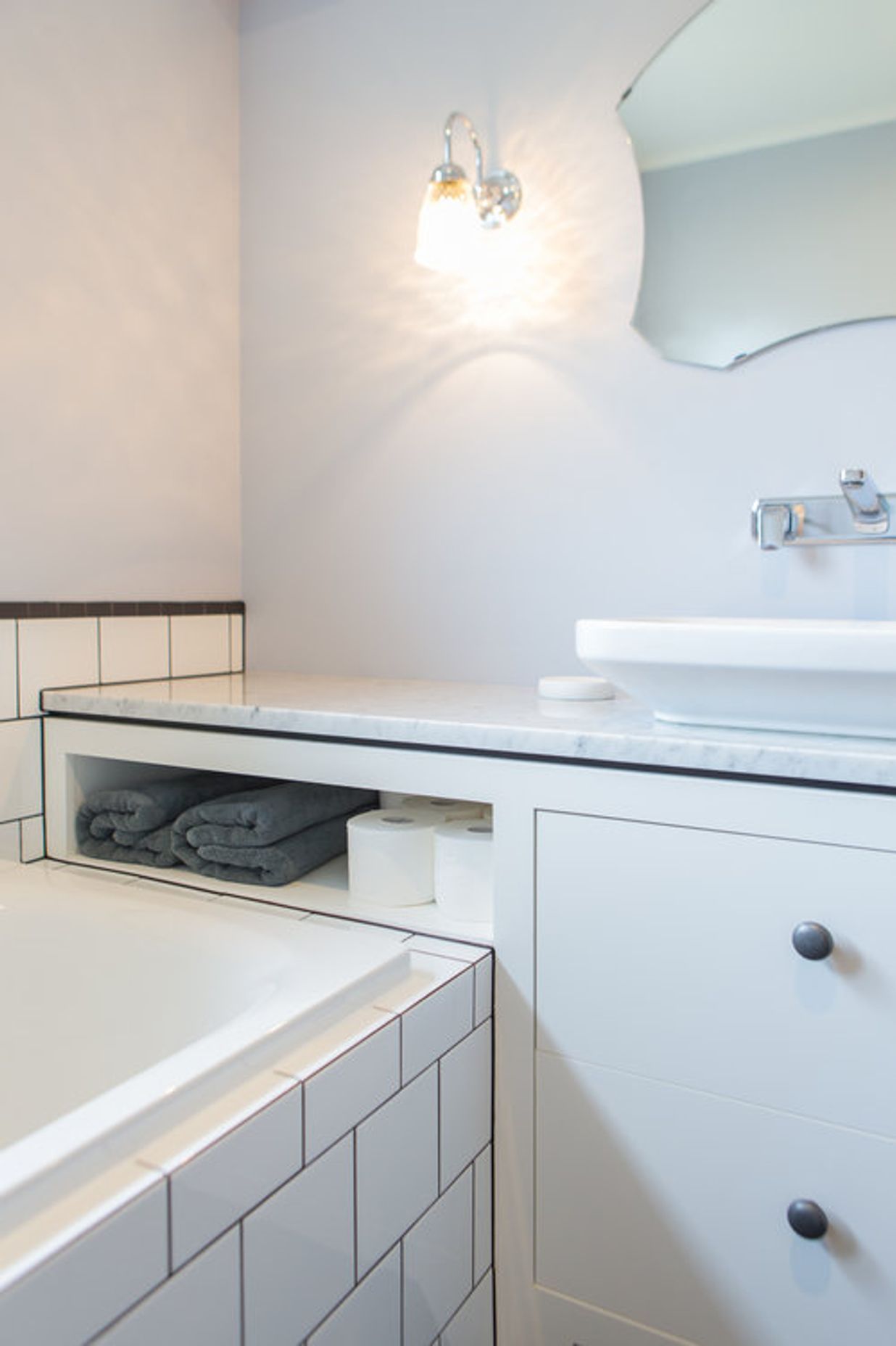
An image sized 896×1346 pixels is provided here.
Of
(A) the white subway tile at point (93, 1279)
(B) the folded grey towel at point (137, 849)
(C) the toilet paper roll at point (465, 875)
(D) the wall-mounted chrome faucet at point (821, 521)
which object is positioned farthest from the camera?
(B) the folded grey towel at point (137, 849)

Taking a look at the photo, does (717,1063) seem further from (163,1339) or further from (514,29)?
(514,29)

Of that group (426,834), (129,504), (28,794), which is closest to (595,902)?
(426,834)

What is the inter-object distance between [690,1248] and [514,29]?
1999mm

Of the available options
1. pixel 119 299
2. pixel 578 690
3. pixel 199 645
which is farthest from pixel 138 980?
pixel 119 299

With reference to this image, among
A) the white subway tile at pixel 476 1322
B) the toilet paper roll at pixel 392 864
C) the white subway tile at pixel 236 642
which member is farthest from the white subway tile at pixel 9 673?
the white subway tile at pixel 476 1322

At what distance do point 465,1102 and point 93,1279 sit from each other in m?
0.60

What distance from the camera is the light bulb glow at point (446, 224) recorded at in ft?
5.60

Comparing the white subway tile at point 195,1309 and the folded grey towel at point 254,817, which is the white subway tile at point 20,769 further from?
the white subway tile at point 195,1309

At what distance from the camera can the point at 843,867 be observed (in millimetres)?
1051

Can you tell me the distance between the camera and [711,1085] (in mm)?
1132

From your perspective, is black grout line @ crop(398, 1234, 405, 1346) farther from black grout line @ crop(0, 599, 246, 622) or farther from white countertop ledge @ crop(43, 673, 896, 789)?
black grout line @ crop(0, 599, 246, 622)

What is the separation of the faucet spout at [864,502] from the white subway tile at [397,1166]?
37.6 inches

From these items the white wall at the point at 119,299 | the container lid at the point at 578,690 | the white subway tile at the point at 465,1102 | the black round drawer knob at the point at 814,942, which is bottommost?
the white subway tile at the point at 465,1102

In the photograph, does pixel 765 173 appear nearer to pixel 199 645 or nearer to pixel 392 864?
pixel 392 864
